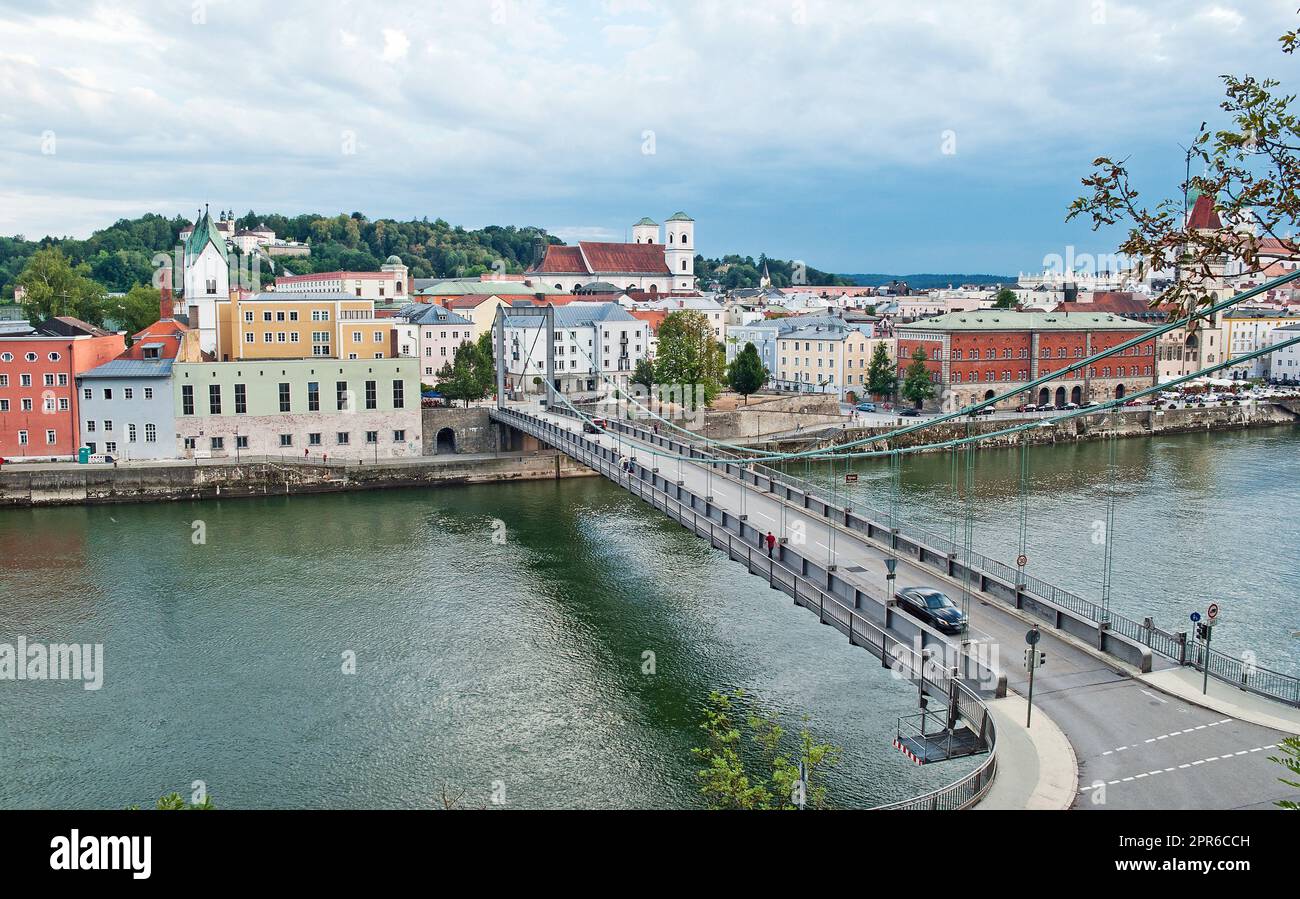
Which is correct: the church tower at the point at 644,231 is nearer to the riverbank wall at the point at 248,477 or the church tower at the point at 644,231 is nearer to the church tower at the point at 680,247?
the church tower at the point at 680,247

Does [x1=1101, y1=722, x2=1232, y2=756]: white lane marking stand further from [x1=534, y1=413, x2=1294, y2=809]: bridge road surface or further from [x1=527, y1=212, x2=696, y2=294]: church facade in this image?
[x1=527, y1=212, x2=696, y2=294]: church facade

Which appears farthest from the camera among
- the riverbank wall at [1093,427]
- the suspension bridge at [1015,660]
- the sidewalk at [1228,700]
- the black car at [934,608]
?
the riverbank wall at [1093,427]

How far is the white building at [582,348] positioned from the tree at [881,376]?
26.8 feet

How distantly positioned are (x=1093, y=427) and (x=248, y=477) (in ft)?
86.9

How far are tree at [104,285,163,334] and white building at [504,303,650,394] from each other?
40.8 ft

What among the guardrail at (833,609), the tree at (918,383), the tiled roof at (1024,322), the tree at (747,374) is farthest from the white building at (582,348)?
the guardrail at (833,609)

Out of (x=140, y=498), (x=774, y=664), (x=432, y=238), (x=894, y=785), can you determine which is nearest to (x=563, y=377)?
(x=140, y=498)

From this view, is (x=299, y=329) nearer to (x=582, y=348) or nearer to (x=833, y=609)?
(x=582, y=348)

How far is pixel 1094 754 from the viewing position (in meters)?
7.09

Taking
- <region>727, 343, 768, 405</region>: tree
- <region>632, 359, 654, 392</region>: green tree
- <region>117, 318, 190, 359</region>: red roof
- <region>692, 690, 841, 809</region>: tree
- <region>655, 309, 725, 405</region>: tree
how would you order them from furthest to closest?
<region>632, 359, 654, 392</region>: green tree, <region>727, 343, 768, 405</region>: tree, <region>655, 309, 725, 405</region>: tree, <region>117, 318, 190, 359</region>: red roof, <region>692, 690, 841, 809</region>: tree

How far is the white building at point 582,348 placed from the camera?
120ft

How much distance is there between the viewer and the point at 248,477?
942 inches

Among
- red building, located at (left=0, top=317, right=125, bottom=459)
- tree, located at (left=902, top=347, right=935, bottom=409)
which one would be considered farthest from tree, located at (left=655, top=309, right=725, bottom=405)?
red building, located at (left=0, top=317, right=125, bottom=459)

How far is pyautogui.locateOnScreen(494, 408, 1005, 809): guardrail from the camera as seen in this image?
22.0ft
